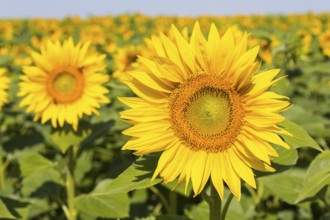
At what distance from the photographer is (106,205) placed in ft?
11.1

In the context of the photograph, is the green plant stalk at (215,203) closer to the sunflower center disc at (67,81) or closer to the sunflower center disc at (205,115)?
the sunflower center disc at (205,115)

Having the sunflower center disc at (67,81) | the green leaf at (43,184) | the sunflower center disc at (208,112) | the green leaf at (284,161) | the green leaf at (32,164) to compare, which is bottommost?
the green leaf at (43,184)

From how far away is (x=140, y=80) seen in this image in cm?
207

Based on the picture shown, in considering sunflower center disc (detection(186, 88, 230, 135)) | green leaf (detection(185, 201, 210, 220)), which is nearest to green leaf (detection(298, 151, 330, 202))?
sunflower center disc (detection(186, 88, 230, 135))

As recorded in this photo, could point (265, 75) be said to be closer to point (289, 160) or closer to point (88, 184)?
point (289, 160)

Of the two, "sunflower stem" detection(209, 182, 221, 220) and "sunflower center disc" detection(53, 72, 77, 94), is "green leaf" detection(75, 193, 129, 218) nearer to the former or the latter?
"sunflower center disc" detection(53, 72, 77, 94)

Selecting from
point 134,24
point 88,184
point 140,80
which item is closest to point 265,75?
point 140,80

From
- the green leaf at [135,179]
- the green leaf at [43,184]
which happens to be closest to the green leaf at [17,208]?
the green leaf at [43,184]

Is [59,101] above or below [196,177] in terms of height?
above

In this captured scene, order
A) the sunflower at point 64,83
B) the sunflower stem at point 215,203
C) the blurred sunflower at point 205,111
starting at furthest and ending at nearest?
the sunflower at point 64,83, the sunflower stem at point 215,203, the blurred sunflower at point 205,111

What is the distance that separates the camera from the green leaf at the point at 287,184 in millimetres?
2947

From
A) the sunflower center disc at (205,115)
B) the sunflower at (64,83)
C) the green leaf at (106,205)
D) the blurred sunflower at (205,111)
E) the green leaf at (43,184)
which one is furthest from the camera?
the green leaf at (43,184)

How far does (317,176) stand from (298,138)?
0.94ft

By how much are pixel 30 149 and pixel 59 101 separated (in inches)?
34.4
